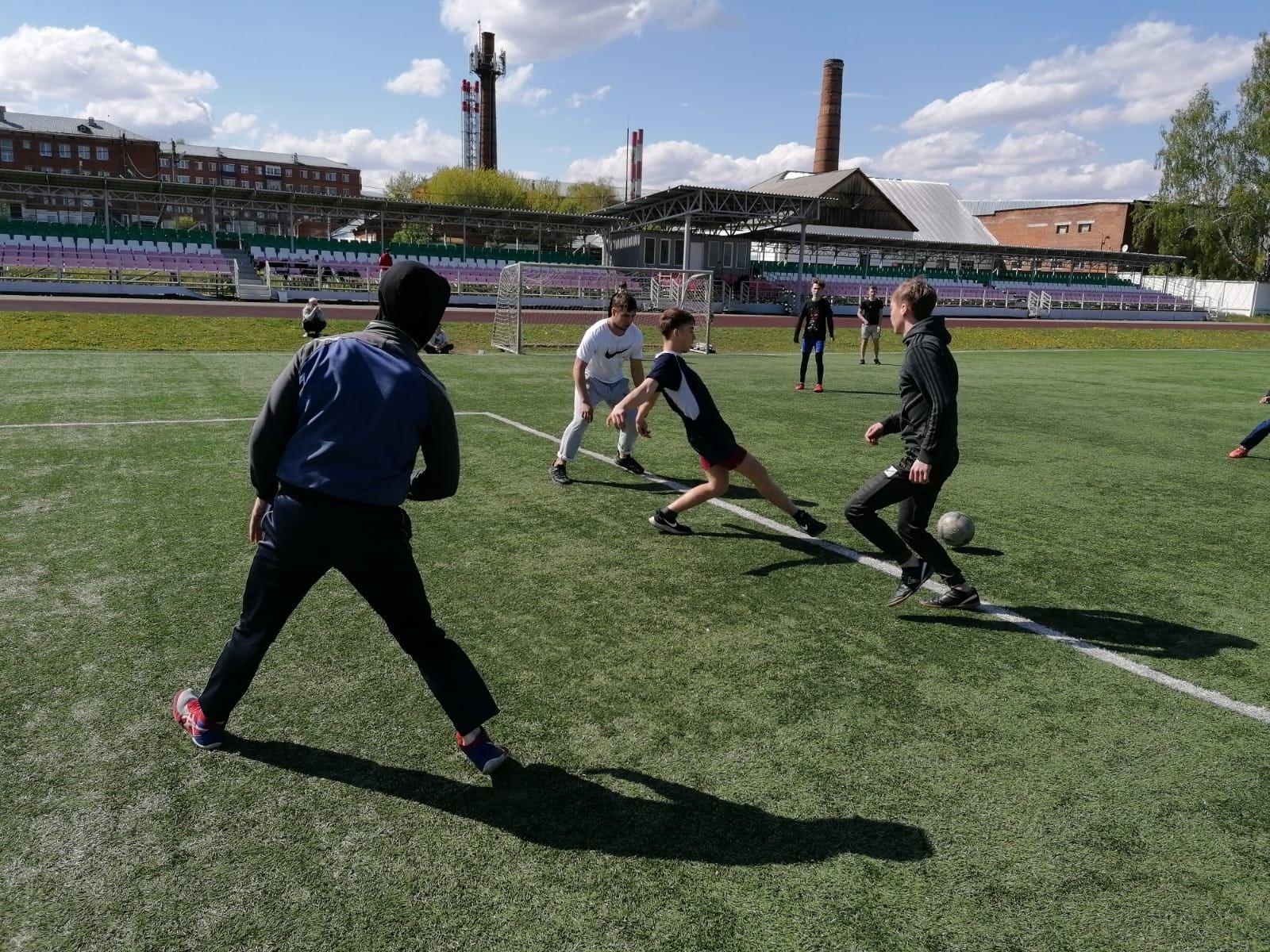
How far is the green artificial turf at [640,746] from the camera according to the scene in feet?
8.57

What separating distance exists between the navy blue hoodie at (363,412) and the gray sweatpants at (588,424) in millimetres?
5047

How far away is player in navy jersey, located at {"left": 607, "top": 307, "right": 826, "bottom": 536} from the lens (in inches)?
245

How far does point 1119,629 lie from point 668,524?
326 cm

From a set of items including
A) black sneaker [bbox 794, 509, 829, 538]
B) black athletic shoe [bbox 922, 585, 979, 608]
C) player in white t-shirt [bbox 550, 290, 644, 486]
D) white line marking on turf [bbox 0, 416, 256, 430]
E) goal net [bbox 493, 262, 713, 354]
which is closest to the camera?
black athletic shoe [bbox 922, 585, 979, 608]

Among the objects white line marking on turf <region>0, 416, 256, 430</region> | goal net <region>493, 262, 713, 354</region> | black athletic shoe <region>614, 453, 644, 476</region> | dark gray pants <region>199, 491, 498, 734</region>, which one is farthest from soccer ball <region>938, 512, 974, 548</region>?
goal net <region>493, 262, 713, 354</region>

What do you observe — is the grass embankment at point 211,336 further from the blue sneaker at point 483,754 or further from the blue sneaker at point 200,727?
the blue sneaker at point 483,754

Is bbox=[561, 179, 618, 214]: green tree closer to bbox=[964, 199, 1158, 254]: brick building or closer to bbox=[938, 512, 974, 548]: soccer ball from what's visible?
bbox=[964, 199, 1158, 254]: brick building

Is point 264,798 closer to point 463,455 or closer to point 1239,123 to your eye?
point 463,455

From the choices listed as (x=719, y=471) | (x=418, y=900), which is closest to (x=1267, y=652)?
(x=719, y=471)

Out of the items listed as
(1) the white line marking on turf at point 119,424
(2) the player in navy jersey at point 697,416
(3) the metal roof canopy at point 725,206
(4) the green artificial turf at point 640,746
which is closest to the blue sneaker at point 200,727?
(4) the green artificial turf at point 640,746

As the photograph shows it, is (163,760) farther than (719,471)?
No

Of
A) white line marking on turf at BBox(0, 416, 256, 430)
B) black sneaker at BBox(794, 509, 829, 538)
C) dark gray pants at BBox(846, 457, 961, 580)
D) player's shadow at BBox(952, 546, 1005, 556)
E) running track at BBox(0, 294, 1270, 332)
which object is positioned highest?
running track at BBox(0, 294, 1270, 332)

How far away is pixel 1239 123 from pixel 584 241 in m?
49.8

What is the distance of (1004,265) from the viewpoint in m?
66.1
